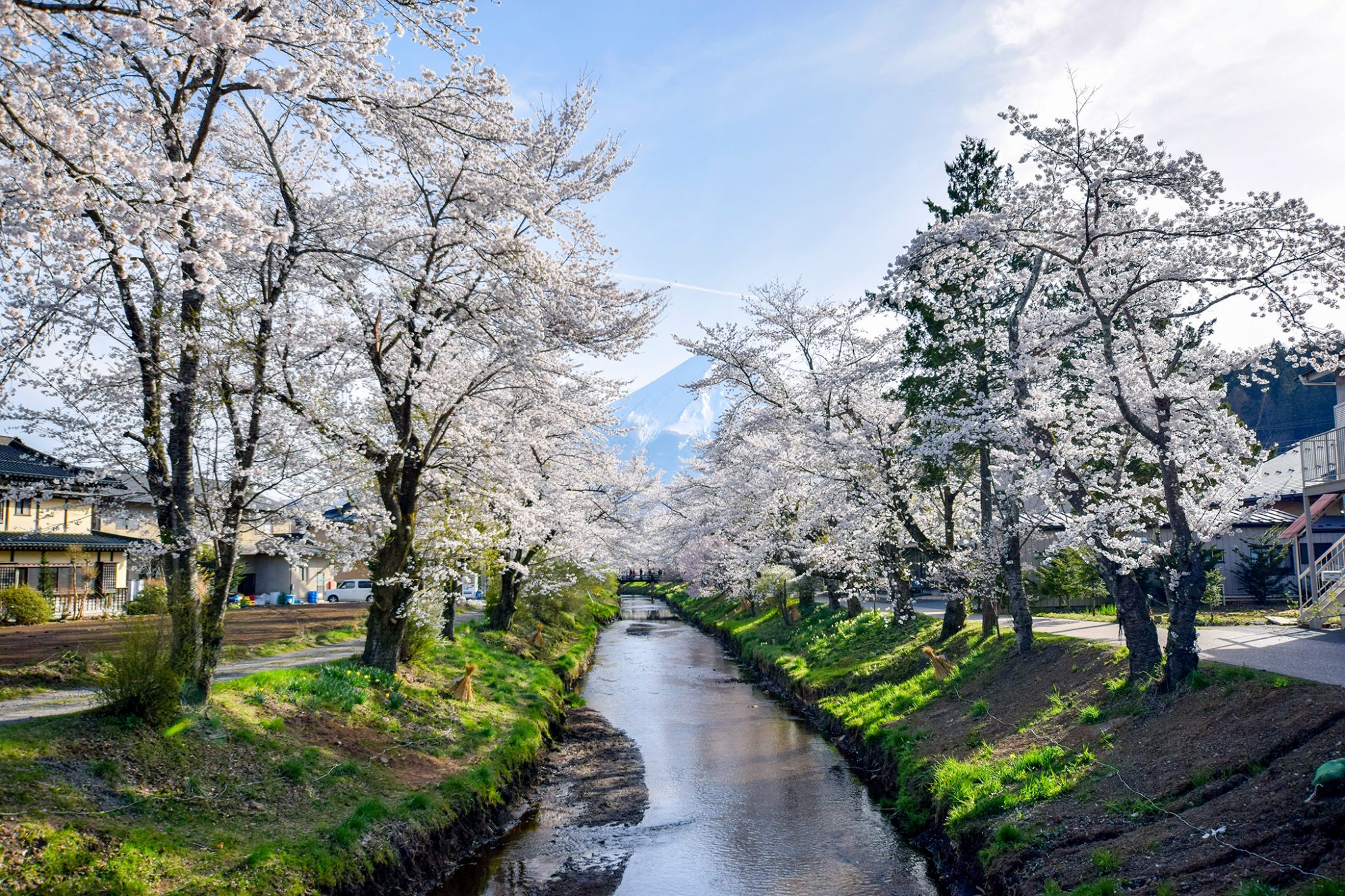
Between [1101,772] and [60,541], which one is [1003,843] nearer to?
[1101,772]

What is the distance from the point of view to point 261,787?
9.07 metres

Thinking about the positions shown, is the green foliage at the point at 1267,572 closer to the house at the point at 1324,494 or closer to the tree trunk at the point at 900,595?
the house at the point at 1324,494

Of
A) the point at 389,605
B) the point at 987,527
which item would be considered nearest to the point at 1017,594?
the point at 987,527

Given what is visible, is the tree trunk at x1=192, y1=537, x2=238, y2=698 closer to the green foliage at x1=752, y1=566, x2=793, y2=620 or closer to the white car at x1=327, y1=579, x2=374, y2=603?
the green foliage at x1=752, y1=566, x2=793, y2=620

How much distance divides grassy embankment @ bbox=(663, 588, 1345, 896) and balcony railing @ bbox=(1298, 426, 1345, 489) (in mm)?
8629

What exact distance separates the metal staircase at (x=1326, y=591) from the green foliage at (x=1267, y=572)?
14.1 ft

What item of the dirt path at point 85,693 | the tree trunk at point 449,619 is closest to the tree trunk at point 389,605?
the dirt path at point 85,693

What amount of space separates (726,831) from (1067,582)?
18413 millimetres

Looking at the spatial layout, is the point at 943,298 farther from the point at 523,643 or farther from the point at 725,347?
the point at 523,643

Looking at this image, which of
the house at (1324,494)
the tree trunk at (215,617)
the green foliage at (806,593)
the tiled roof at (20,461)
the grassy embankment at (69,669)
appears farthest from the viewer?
the green foliage at (806,593)

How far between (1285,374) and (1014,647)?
59.8 meters

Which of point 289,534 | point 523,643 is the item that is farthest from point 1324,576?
point 289,534

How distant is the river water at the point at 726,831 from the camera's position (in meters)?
9.90

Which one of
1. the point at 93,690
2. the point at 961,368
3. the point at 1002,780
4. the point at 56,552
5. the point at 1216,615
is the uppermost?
the point at 961,368
